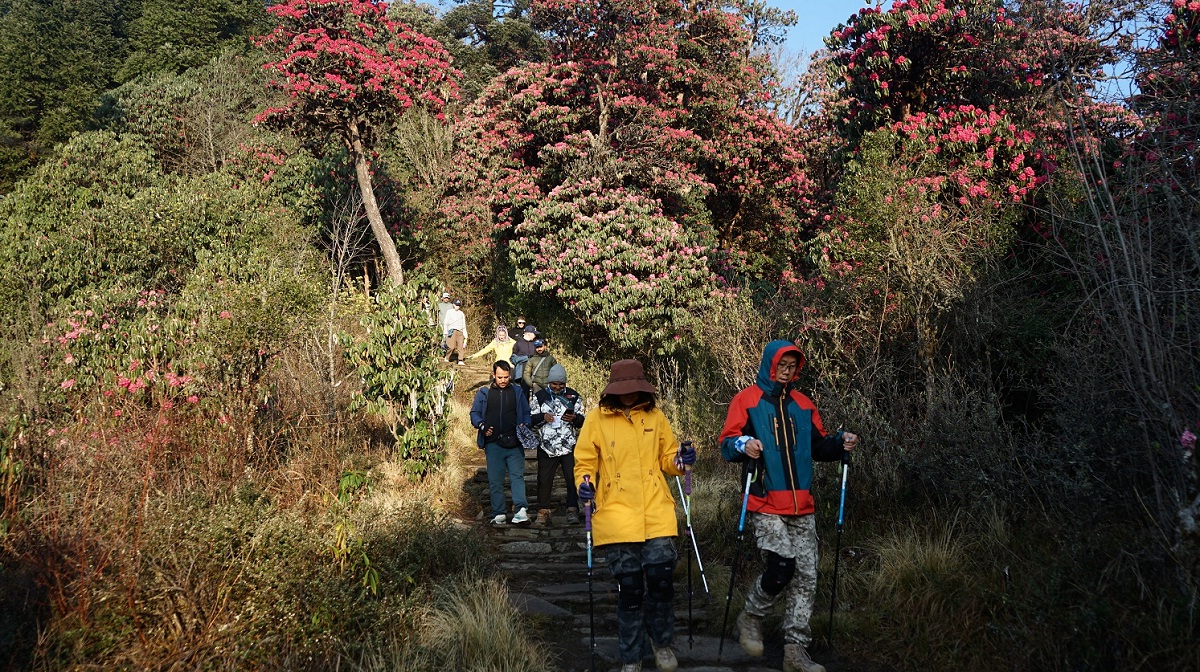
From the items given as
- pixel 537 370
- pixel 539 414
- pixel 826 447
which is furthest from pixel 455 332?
pixel 826 447

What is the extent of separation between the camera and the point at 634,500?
16.1 feet

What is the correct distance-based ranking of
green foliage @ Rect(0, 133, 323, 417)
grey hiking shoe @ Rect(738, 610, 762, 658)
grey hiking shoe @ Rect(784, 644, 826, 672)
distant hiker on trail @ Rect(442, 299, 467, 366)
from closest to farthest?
grey hiking shoe @ Rect(784, 644, 826, 672) < grey hiking shoe @ Rect(738, 610, 762, 658) < green foliage @ Rect(0, 133, 323, 417) < distant hiker on trail @ Rect(442, 299, 467, 366)

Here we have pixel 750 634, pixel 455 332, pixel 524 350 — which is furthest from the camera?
pixel 455 332

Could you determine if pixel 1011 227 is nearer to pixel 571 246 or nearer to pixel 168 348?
pixel 571 246

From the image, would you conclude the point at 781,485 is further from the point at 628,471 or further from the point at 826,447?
the point at 628,471

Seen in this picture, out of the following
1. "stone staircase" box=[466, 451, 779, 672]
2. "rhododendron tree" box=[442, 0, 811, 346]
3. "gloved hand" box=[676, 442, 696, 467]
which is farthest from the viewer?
"rhododendron tree" box=[442, 0, 811, 346]

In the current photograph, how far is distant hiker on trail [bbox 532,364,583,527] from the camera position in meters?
8.57

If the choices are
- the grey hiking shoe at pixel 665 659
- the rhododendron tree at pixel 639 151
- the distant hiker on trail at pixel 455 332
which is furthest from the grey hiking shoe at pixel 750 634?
the distant hiker on trail at pixel 455 332

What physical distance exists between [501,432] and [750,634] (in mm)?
3782

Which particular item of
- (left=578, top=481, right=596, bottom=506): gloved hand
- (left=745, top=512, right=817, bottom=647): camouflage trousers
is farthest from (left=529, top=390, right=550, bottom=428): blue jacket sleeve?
(left=745, top=512, right=817, bottom=647): camouflage trousers

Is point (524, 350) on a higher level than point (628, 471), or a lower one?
higher

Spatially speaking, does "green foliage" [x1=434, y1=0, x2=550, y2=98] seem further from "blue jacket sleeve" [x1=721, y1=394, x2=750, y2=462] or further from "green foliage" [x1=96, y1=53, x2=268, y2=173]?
"blue jacket sleeve" [x1=721, y1=394, x2=750, y2=462]

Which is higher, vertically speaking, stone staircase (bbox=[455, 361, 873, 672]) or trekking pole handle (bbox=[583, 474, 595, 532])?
trekking pole handle (bbox=[583, 474, 595, 532])

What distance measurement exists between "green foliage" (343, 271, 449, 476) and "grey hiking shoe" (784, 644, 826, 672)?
202 inches
